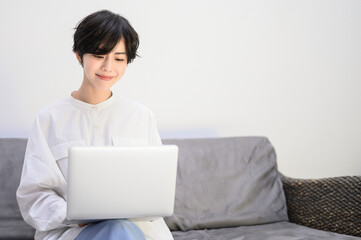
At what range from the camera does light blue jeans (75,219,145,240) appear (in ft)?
3.89

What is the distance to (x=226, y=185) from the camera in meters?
1.97

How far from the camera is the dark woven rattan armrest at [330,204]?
1895 millimetres

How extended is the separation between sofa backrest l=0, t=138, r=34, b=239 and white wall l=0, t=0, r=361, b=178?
20cm

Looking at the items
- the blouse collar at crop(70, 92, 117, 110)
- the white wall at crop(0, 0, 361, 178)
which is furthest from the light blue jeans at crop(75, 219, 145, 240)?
the white wall at crop(0, 0, 361, 178)

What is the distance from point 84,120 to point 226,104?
0.97m

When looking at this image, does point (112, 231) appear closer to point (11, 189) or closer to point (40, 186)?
point (40, 186)

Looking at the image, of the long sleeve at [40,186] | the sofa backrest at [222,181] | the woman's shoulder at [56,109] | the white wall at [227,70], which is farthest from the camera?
the white wall at [227,70]

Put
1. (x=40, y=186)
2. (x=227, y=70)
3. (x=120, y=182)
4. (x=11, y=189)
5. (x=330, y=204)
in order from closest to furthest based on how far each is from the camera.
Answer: (x=120, y=182), (x=40, y=186), (x=11, y=189), (x=330, y=204), (x=227, y=70)

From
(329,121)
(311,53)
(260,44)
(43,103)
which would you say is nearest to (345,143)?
(329,121)

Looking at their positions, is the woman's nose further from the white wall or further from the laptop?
the white wall

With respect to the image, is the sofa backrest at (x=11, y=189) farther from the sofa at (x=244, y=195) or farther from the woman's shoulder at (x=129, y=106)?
the woman's shoulder at (x=129, y=106)

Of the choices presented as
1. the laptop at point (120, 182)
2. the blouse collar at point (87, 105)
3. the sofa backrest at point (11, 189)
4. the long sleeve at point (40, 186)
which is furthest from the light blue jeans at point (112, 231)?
the sofa backrest at point (11, 189)

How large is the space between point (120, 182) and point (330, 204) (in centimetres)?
111

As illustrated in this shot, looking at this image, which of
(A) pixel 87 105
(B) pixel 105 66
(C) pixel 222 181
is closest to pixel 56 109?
(A) pixel 87 105
